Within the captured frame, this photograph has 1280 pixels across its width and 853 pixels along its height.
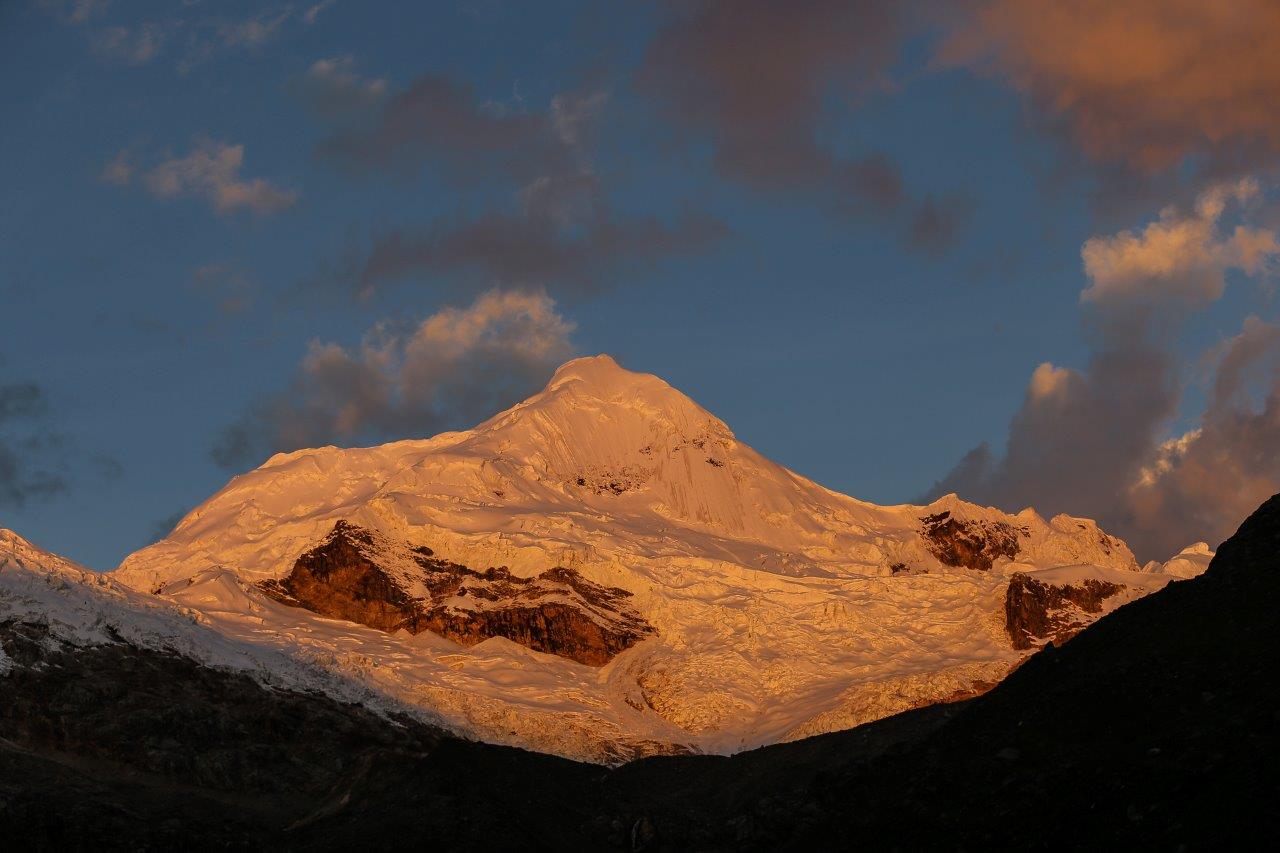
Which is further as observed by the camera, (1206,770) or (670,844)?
(670,844)

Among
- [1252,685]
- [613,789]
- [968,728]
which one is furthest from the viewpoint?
[613,789]

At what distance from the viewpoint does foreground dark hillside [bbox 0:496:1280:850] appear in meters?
48.0

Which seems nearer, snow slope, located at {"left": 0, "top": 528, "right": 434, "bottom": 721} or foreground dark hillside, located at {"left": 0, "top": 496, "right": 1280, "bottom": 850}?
foreground dark hillside, located at {"left": 0, "top": 496, "right": 1280, "bottom": 850}

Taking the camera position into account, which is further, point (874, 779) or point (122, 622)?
point (122, 622)

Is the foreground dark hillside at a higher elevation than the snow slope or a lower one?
lower

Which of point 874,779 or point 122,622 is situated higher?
point 122,622

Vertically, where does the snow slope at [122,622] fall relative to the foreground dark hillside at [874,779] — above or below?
above

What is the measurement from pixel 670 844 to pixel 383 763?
60.3 feet

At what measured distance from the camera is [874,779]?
207 ft

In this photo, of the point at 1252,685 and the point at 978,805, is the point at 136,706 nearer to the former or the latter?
the point at 978,805

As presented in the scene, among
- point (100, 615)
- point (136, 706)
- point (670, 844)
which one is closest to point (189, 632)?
point (100, 615)

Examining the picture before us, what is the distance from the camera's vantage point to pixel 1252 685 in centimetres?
5162

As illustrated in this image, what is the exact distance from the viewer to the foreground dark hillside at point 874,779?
4803 cm

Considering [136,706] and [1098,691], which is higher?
[136,706]
